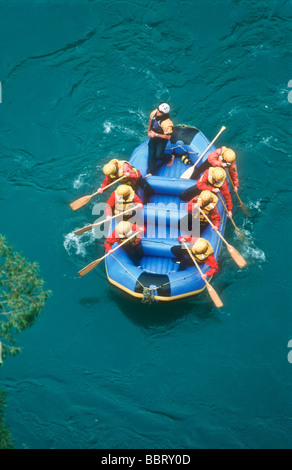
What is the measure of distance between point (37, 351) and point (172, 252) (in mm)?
3272

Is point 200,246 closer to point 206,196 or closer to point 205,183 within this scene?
point 206,196

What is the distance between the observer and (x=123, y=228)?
11.9 meters

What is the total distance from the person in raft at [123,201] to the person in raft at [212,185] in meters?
1.10

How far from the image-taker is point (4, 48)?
16.2m

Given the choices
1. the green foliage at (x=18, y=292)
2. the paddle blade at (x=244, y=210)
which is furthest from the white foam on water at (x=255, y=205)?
the green foliage at (x=18, y=292)

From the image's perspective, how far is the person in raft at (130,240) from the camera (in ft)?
39.1

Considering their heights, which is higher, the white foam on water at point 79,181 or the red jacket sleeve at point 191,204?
the white foam on water at point 79,181

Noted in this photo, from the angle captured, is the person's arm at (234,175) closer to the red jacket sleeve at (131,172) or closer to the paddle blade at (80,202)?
the red jacket sleeve at (131,172)

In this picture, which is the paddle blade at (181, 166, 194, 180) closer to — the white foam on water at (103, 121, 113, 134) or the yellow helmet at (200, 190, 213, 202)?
the yellow helmet at (200, 190, 213, 202)

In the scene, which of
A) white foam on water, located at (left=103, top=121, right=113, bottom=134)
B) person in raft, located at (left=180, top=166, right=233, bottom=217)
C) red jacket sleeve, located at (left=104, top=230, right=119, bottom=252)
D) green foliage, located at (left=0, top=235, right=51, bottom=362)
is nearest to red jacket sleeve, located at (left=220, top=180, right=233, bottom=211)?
person in raft, located at (left=180, top=166, right=233, bottom=217)

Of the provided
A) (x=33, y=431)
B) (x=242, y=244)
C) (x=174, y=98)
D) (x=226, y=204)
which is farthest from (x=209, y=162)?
(x=33, y=431)

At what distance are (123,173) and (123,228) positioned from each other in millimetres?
1357

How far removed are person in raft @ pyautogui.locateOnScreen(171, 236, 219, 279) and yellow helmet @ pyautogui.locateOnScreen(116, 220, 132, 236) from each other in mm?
1017
